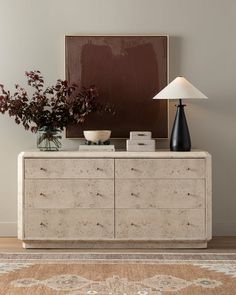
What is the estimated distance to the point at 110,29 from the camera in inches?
217

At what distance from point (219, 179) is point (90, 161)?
1162 mm

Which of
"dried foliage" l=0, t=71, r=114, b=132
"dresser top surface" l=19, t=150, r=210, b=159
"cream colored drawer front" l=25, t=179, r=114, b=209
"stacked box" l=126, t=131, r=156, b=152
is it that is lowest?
"cream colored drawer front" l=25, t=179, r=114, b=209

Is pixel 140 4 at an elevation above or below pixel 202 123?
above

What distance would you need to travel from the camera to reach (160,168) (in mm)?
5031

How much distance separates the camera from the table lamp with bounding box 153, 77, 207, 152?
5.11 meters

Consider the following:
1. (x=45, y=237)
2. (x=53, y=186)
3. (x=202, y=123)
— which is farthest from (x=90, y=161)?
(x=202, y=123)

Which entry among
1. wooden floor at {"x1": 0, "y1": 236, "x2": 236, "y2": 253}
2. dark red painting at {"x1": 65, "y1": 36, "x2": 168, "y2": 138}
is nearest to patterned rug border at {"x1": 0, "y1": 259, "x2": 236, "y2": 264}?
wooden floor at {"x1": 0, "y1": 236, "x2": 236, "y2": 253}

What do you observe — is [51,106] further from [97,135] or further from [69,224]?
[69,224]

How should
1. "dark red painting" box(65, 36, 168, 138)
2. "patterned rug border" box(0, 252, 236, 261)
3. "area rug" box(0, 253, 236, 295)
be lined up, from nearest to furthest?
"area rug" box(0, 253, 236, 295), "patterned rug border" box(0, 252, 236, 261), "dark red painting" box(65, 36, 168, 138)

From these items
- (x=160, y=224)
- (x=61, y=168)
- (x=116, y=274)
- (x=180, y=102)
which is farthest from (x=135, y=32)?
(x=116, y=274)

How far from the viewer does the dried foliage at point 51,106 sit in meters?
5.23

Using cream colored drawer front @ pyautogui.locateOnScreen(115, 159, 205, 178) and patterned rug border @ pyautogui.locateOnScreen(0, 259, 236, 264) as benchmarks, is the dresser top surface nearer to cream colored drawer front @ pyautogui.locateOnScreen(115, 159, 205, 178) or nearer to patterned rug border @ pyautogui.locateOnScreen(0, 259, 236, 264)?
cream colored drawer front @ pyautogui.locateOnScreen(115, 159, 205, 178)

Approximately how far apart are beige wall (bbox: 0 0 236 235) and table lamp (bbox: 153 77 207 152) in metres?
0.30

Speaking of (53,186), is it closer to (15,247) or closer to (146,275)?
(15,247)
